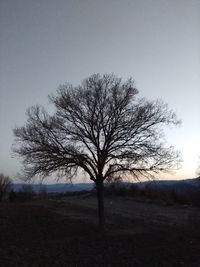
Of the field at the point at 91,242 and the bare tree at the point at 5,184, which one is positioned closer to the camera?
the field at the point at 91,242

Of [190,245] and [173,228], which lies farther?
[173,228]

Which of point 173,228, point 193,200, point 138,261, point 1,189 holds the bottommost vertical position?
point 138,261

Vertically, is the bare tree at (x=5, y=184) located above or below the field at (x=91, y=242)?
above

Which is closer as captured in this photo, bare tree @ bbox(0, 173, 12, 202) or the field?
the field

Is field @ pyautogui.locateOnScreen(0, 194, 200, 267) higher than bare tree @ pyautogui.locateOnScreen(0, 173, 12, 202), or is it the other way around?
bare tree @ pyautogui.locateOnScreen(0, 173, 12, 202)

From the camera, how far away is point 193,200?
126ft

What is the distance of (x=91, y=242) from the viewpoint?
14156 mm

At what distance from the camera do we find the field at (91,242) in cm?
1141

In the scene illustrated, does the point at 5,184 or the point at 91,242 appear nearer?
the point at 91,242

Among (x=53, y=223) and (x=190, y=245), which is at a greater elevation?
(x=53, y=223)

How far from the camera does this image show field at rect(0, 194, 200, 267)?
11.4m

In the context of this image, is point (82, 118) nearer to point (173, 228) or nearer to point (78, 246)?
point (78, 246)

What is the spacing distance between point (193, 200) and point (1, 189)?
21477 millimetres

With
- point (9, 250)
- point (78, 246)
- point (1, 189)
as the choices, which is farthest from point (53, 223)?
point (1, 189)
